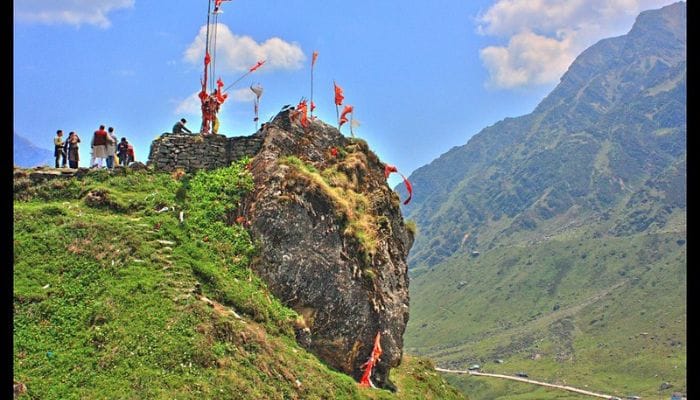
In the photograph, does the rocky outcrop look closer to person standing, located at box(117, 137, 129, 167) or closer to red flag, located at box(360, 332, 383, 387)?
red flag, located at box(360, 332, 383, 387)

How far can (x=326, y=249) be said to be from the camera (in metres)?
25.3

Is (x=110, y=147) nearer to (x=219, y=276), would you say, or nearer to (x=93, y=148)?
(x=93, y=148)

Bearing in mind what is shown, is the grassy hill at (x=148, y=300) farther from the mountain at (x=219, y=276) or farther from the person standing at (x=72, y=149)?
the person standing at (x=72, y=149)

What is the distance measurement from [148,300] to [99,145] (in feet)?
36.7

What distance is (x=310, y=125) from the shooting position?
30.0 m

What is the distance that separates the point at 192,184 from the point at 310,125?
6199 millimetres

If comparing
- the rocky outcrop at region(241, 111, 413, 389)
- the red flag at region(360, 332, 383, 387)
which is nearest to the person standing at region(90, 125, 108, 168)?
the rocky outcrop at region(241, 111, 413, 389)

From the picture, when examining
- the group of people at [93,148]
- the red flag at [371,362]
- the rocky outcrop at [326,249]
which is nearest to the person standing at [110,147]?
the group of people at [93,148]

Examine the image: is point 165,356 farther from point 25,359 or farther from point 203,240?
point 203,240

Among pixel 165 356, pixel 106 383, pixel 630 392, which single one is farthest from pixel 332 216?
pixel 630 392

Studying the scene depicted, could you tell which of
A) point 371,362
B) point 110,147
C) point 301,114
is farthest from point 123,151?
point 371,362

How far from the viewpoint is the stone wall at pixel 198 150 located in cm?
2784

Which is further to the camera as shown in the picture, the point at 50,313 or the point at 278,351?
the point at 278,351

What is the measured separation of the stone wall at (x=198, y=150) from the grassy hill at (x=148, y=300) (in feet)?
2.51
